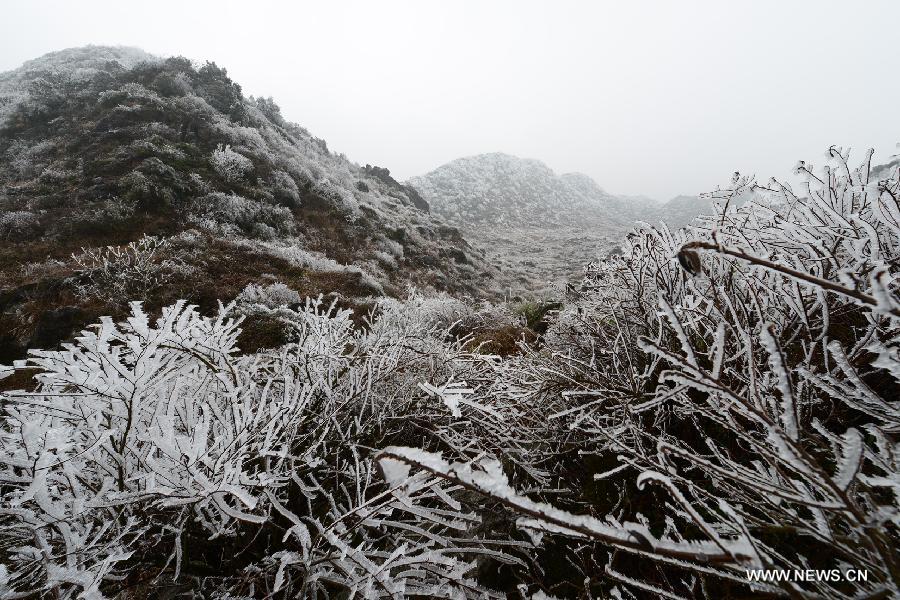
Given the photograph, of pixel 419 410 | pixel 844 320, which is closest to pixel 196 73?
pixel 419 410

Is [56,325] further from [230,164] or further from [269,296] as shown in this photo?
[230,164]

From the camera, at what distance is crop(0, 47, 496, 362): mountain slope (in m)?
5.91

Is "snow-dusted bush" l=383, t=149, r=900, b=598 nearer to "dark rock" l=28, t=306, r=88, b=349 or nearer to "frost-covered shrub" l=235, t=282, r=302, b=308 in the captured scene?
"frost-covered shrub" l=235, t=282, r=302, b=308

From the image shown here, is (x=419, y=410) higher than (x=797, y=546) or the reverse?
the reverse

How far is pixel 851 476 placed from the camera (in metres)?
0.48

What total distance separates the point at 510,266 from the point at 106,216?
15588mm

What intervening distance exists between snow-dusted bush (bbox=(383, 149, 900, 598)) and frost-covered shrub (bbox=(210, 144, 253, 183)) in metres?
11.3

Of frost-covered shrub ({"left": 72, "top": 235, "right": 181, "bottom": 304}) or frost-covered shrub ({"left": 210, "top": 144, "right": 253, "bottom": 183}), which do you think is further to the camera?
frost-covered shrub ({"left": 210, "top": 144, "right": 253, "bottom": 183})

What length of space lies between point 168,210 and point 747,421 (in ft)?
34.4

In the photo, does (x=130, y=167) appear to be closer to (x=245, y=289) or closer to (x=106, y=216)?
(x=106, y=216)

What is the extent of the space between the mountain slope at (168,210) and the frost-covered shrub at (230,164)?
5 cm

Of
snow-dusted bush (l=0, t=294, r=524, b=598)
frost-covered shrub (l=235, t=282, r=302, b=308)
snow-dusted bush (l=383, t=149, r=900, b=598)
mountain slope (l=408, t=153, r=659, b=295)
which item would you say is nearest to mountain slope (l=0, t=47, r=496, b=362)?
frost-covered shrub (l=235, t=282, r=302, b=308)

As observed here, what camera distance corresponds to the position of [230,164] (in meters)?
10.8

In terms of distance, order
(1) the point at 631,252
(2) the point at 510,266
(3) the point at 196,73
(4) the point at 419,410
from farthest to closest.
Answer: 1. (2) the point at 510,266
2. (3) the point at 196,73
3. (1) the point at 631,252
4. (4) the point at 419,410
